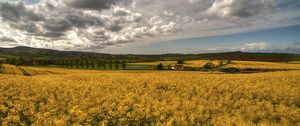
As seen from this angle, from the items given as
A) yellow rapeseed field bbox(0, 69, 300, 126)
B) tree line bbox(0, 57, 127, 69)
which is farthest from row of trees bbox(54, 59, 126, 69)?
yellow rapeseed field bbox(0, 69, 300, 126)

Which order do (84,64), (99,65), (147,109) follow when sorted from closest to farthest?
1. (147,109)
2. (99,65)
3. (84,64)

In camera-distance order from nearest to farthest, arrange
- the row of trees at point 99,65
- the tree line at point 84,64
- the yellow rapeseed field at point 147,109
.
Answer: the yellow rapeseed field at point 147,109
the row of trees at point 99,65
the tree line at point 84,64

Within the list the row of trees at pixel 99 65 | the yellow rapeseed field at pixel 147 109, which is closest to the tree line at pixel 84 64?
the row of trees at pixel 99 65

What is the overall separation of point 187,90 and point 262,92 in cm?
664

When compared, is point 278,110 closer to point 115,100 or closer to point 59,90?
point 115,100

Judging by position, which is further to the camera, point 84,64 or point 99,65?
point 84,64

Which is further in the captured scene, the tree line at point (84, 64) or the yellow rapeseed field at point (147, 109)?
the tree line at point (84, 64)

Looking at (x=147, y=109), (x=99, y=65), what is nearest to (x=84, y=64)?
(x=99, y=65)

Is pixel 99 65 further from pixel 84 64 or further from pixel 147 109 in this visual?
pixel 147 109

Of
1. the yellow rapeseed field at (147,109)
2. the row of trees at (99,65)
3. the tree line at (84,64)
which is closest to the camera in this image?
the yellow rapeseed field at (147,109)

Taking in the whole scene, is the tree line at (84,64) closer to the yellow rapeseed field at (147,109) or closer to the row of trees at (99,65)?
the row of trees at (99,65)

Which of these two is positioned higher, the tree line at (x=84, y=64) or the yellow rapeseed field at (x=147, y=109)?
the yellow rapeseed field at (x=147, y=109)

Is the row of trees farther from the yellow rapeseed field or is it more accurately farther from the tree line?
the yellow rapeseed field

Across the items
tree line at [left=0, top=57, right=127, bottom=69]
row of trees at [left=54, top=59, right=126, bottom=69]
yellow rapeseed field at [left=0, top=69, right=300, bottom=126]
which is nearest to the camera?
yellow rapeseed field at [left=0, top=69, right=300, bottom=126]
